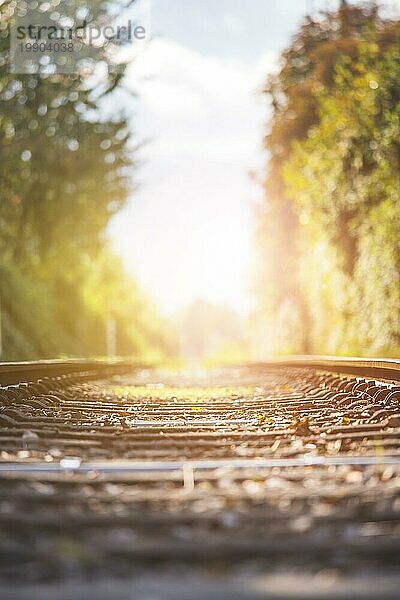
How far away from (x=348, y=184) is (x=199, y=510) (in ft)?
71.8

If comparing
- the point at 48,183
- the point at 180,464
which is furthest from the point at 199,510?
the point at 48,183

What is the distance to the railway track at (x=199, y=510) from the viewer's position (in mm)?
2830

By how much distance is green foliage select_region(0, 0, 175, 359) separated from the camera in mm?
23844

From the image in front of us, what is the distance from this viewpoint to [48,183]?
27.1 metres

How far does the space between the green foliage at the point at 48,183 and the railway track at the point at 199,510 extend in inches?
636

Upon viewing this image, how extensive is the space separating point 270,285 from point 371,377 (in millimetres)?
33012

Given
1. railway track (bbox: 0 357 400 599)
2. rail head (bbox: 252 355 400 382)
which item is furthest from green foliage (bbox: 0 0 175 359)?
railway track (bbox: 0 357 400 599)

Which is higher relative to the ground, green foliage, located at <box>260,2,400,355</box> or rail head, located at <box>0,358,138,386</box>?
green foliage, located at <box>260,2,400,355</box>

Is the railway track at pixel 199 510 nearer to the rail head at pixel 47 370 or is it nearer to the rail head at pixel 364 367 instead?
the rail head at pixel 364 367

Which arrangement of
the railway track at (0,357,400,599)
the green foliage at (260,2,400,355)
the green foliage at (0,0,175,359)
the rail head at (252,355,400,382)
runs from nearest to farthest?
the railway track at (0,357,400,599), the rail head at (252,355,400,382), the green foliage at (260,2,400,355), the green foliage at (0,0,175,359)

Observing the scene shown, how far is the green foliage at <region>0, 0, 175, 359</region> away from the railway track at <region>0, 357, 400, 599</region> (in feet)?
53.0

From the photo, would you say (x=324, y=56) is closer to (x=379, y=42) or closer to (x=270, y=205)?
(x=379, y=42)

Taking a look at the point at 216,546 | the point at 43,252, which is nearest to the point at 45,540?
the point at 216,546

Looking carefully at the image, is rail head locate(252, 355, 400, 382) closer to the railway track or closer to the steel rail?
the railway track
